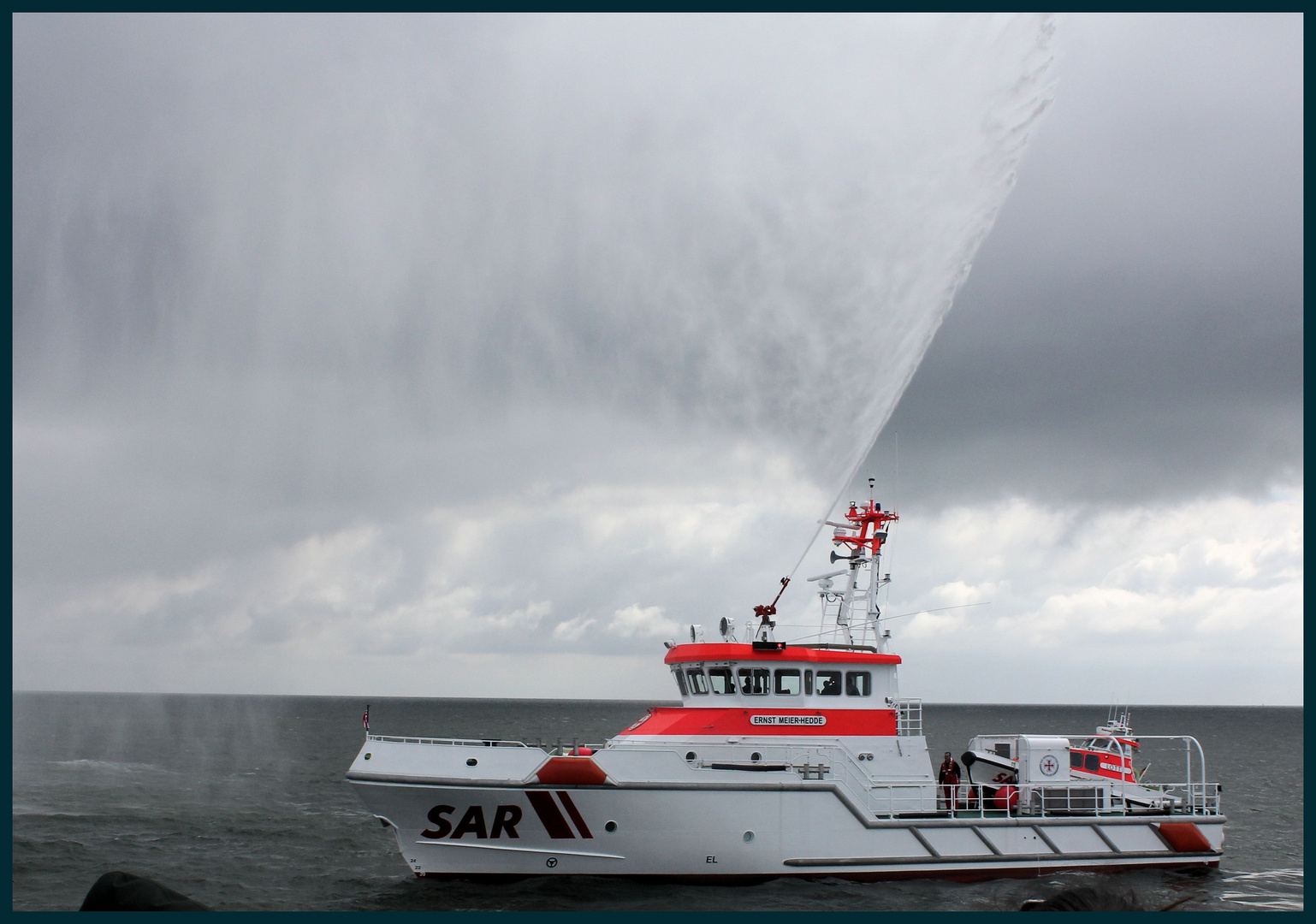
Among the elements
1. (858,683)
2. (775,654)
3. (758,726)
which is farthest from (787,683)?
(858,683)

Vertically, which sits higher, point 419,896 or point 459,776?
point 459,776

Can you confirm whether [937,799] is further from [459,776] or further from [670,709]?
[459,776]

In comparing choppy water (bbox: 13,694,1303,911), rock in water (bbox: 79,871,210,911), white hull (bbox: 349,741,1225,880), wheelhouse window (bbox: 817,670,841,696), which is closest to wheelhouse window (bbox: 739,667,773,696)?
wheelhouse window (bbox: 817,670,841,696)

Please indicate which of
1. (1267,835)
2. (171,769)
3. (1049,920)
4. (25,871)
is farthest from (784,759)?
(171,769)

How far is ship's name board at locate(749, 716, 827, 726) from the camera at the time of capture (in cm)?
1692

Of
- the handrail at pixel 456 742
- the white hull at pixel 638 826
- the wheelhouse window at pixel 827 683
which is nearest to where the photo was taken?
the white hull at pixel 638 826

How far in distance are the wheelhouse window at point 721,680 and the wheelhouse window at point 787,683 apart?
0.75 m

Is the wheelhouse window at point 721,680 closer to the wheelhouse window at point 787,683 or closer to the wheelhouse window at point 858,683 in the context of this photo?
the wheelhouse window at point 787,683

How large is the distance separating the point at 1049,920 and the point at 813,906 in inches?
132

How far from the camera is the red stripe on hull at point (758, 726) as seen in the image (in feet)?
55.3

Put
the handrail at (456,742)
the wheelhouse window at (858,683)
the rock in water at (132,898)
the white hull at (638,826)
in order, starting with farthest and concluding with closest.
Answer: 1. the wheelhouse window at (858,683)
2. the handrail at (456,742)
3. the white hull at (638,826)
4. the rock in water at (132,898)

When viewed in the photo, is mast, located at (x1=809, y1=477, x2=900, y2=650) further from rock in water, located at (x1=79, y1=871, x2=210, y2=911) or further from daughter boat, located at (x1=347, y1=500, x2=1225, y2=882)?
rock in water, located at (x1=79, y1=871, x2=210, y2=911)

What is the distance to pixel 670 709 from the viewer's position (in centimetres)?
1759

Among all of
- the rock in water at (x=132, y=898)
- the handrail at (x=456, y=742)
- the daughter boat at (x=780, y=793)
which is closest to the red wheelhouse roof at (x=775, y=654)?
the daughter boat at (x=780, y=793)
